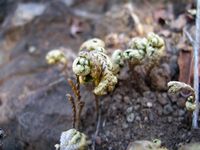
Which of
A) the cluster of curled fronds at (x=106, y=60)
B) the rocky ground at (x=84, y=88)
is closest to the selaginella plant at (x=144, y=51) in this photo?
the cluster of curled fronds at (x=106, y=60)

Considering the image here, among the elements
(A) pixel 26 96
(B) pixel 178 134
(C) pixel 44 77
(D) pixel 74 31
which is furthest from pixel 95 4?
(B) pixel 178 134

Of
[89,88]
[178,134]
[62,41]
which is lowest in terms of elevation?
[178,134]

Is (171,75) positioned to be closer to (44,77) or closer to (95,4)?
(44,77)

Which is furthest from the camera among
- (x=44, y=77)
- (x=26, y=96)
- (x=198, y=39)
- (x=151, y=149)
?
(x=44, y=77)

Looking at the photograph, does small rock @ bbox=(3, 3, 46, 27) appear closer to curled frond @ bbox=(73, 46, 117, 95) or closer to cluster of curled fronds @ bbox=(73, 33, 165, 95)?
cluster of curled fronds @ bbox=(73, 33, 165, 95)

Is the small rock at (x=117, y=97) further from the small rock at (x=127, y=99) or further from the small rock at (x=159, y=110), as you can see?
the small rock at (x=159, y=110)

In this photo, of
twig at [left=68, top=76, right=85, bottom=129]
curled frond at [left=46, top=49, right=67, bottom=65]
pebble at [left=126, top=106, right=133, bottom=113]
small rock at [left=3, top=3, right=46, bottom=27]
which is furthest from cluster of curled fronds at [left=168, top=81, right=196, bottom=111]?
small rock at [left=3, top=3, right=46, bottom=27]

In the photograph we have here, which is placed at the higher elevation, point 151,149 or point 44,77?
point 44,77
